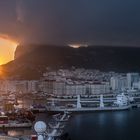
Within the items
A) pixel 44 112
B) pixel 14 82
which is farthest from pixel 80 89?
pixel 44 112

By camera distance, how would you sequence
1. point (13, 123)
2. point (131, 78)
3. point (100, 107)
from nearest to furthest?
1. point (13, 123)
2. point (100, 107)
3. point (131, 78)

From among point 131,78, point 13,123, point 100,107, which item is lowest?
point 13,123

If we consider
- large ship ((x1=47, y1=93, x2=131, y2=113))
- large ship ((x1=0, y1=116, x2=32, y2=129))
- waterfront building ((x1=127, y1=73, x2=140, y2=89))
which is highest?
waterfront building ((x1=127, y1=73, x2=140, y2=89))

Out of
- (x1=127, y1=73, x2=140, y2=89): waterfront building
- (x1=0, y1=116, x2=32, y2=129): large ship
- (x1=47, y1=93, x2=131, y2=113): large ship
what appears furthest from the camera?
(x1=127, y1=73, x2=140, y2=89): waterfront building

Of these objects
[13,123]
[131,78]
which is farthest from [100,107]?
[13,123]

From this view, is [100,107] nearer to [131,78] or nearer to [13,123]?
[131,78]

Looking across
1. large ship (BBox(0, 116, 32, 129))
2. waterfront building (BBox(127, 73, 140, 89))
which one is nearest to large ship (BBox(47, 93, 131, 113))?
waterfront building (BBox(127, 73, 140, 89))

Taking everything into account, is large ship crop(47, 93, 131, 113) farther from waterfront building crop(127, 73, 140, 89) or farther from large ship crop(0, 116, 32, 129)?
large ship crop(0, 116, 32, 129)

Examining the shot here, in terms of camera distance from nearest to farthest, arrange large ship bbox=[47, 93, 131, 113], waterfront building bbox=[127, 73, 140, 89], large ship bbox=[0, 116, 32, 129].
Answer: large ship bbox=[0, 116, 32, 129] → large ship bbox=[47, 93, 131, 113] → waterfront building bbox=[127, 73, 140, 89]

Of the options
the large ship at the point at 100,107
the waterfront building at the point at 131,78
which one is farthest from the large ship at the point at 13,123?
the waterfront building at the point at 131,78

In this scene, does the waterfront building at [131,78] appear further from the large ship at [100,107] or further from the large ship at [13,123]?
the large ship at [13,123]

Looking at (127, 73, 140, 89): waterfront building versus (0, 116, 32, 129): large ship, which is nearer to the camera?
(0, 116, 32, 129): large ship

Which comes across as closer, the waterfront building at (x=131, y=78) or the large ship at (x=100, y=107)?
the large ship at (x=100, y=107)
